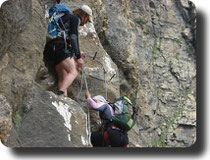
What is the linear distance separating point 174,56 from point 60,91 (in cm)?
1415

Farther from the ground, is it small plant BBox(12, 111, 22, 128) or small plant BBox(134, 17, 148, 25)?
small plant BBox(12, 111, 22, 128)

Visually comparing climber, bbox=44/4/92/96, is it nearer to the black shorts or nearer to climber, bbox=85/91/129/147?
the black shorts

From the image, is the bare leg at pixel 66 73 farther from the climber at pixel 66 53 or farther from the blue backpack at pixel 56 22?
the blue backpack at pixel 56 22

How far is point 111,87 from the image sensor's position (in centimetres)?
560

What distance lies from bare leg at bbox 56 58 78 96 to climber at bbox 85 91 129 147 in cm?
40

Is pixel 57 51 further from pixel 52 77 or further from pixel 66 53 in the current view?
pixel 52 77

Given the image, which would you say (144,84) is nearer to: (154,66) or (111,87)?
(154,66)

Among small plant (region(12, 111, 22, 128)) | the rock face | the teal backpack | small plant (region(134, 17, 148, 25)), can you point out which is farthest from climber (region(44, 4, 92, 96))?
small plant (region(134, 17, 148, 25))

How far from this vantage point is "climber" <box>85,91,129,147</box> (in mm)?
4113

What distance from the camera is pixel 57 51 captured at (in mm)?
4523

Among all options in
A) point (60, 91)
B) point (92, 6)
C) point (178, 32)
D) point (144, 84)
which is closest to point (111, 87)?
point (60, 91)

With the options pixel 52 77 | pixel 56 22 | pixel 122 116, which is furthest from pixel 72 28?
pixel 122 116

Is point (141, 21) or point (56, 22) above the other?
point (56, 22)

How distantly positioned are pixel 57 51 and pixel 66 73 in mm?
308
